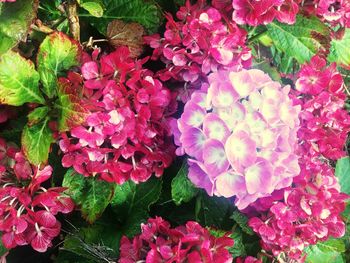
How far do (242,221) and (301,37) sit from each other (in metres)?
0.37

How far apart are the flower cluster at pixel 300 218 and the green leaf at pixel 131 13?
0.39m

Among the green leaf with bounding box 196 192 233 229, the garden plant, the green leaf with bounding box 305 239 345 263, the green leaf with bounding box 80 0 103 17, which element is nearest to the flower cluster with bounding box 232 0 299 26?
the garden plant

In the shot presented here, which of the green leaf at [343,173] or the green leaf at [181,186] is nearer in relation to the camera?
the green leaf at [181,186]

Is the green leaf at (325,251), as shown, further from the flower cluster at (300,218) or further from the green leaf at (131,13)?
the green leaf at (131,13)

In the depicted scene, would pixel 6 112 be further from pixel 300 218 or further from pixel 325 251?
pixel 325 251

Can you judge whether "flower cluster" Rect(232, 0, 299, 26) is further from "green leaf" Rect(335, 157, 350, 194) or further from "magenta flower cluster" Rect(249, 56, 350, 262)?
"green leaf" Rect(335, 157, 350, 194)

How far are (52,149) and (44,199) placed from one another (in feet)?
0.55

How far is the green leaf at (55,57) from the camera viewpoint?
86 centimetres

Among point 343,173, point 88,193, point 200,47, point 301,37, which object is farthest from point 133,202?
point 343,173

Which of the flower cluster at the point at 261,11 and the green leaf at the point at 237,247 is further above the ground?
the flower cluster at the point at 261,11

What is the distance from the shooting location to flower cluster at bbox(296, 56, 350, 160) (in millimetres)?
932

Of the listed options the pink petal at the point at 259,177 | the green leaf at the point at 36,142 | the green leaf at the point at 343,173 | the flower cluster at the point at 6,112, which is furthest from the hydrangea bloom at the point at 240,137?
the green leaf at the point at 343,173

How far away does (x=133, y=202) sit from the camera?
1.06m

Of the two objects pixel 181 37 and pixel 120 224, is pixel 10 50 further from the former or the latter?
pixel 120 224
